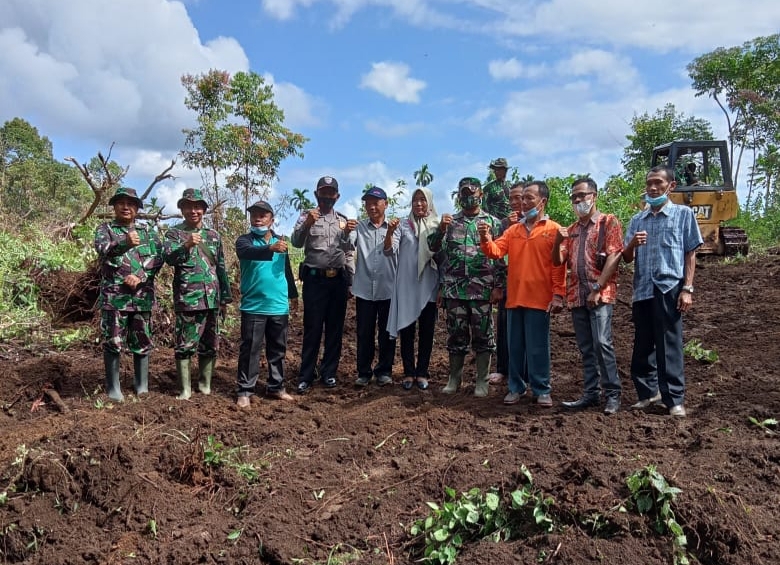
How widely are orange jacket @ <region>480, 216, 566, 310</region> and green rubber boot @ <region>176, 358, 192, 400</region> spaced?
2.69m

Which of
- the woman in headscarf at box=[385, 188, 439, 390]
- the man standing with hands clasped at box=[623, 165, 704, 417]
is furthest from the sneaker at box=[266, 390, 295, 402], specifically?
the man standing with hands clasped at box=[623, 165, 704, 417]

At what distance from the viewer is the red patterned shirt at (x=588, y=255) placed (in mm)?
4566

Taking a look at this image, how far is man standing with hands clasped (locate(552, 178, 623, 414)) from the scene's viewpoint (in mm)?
4523

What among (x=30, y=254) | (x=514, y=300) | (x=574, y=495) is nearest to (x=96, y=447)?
(x=574, y=495)

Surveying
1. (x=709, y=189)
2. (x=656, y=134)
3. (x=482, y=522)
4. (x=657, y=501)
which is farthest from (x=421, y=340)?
(x=656, y=134)

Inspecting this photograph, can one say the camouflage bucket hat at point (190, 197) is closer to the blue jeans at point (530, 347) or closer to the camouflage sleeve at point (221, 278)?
the camouflage sleeve at point (221, 278)

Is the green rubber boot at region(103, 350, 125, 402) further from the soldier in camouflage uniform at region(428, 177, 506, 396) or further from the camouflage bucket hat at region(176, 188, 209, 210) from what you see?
the soldier in camouflage uniform at region(428, 177, 506, 396)

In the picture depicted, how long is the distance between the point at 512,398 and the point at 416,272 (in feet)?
4.37

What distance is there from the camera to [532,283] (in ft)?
15.5

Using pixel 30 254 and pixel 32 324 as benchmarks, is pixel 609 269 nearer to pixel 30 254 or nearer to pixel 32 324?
pixel 32 324

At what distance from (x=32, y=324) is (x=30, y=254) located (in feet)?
4.95

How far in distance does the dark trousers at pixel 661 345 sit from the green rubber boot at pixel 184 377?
364 cm

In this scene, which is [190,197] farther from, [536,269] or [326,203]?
[536,269]

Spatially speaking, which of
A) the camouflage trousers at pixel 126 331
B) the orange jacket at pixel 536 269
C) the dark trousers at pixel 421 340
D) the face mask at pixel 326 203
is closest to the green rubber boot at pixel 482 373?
the dark trousers at pixel 421 340
